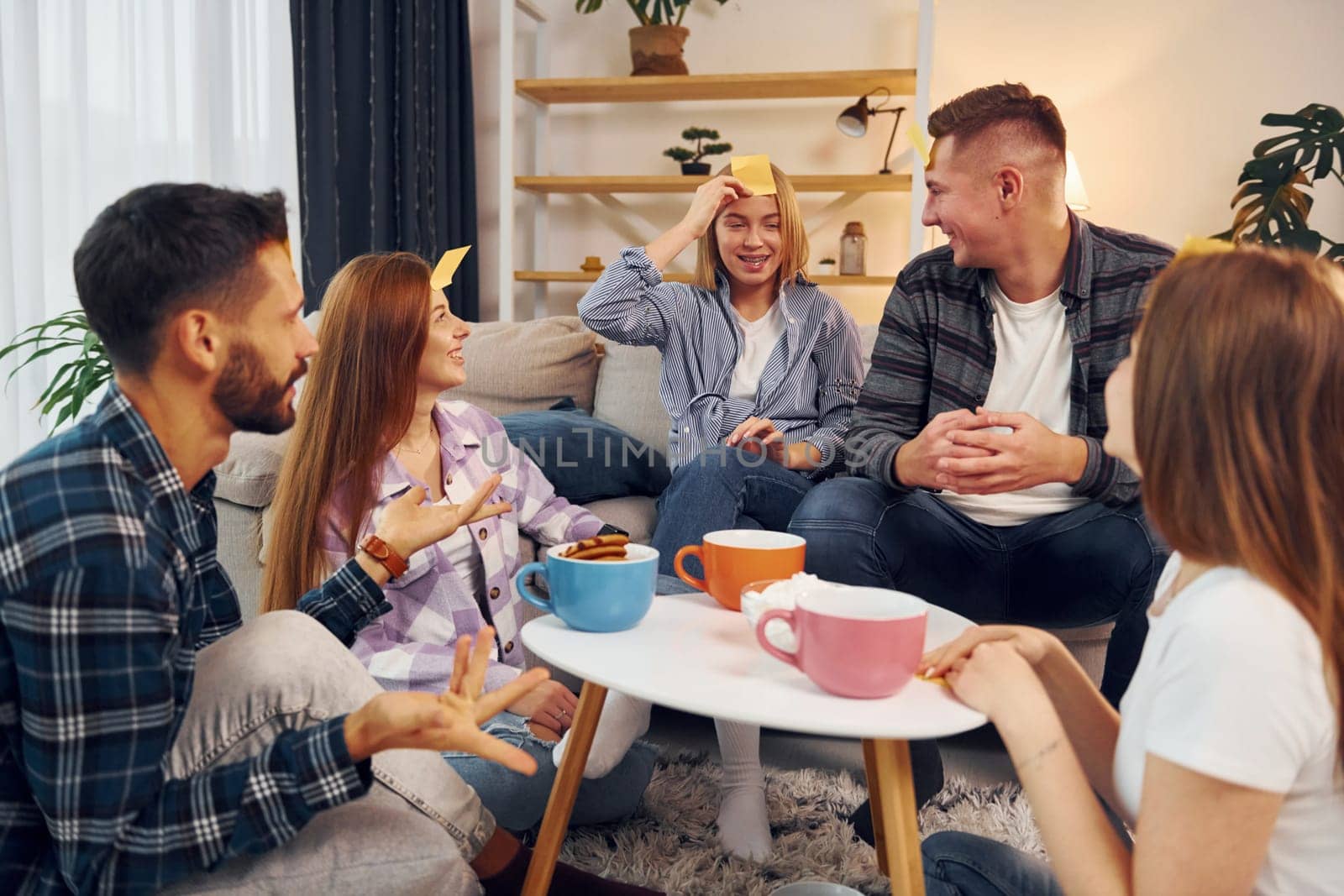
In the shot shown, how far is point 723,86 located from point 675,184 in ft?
1.17

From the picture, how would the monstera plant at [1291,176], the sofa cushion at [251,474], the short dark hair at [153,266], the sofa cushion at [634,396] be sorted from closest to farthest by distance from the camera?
1. the short dark hair at [153,266]
2. the sofa cushion at [251,474]
3. the sofa cushion at [634,396]
4. the monstera plant at [1291,176]

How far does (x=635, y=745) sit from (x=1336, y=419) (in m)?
1.08

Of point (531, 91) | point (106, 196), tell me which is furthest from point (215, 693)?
Result: point (531, 91)

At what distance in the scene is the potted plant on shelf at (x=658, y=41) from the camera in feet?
11.4

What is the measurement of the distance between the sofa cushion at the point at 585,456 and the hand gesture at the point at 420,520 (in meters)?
0.87

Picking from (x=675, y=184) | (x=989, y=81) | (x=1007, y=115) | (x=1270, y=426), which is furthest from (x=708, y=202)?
(x=989, y=81)

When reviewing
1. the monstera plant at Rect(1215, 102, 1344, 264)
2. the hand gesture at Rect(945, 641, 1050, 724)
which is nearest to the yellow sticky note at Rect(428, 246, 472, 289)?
the hand gesture at Rect(945, 641, 1050, 724)

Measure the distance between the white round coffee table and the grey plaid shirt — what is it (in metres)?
0.62

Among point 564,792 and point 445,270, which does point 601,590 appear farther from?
point 445,270

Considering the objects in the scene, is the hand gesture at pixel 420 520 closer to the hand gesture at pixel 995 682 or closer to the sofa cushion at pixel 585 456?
the hand gesture at pixel 995 682

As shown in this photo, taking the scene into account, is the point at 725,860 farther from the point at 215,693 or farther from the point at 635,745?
the point at 215,693

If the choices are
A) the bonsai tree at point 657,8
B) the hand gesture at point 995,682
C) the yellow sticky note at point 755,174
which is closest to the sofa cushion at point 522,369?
the yellow sticky note at point 755,174

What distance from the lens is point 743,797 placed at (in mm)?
1466

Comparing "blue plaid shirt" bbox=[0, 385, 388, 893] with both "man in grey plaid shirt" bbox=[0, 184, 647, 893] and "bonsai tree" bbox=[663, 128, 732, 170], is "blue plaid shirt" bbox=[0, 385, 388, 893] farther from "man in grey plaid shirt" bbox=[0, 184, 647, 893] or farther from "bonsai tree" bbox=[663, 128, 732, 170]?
"bonsai tree" bbox=[663, 128, 732, 170]
